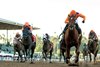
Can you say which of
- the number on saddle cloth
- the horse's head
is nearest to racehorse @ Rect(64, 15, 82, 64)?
the horse's head

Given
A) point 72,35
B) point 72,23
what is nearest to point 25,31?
point 72,35

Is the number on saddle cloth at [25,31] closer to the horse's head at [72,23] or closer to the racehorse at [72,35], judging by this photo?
the racehorse at [72,35]

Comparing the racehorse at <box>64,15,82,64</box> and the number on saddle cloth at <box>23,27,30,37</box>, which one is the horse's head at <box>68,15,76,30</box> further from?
the number on saddle cloth at <box>23,27,30,37</box>

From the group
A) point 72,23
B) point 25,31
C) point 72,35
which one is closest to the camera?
point 72,23

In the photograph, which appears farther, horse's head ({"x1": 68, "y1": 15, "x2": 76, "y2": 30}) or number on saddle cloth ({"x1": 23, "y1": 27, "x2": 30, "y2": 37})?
number on saddle cloth ({"x1": 23, "y1": 27, "x2": 30, "y2": 37})

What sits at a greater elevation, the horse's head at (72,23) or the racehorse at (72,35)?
the horse's head at (72,23)

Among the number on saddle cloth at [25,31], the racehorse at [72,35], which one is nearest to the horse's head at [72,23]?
the racehorse at [72,35]

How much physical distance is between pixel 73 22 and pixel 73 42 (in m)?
0.85

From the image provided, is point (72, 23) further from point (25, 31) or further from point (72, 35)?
point (25, 31)

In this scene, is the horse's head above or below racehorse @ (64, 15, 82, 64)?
above

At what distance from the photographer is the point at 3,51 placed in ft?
168

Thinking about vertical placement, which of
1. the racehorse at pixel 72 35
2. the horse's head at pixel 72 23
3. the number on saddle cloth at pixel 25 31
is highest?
the number on saddle cloth at pixel 25 31

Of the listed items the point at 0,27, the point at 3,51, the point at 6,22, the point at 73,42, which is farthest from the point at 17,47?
the point at 0,27

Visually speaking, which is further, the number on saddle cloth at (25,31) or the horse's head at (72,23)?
the number on saddle cloth at (25,31)
